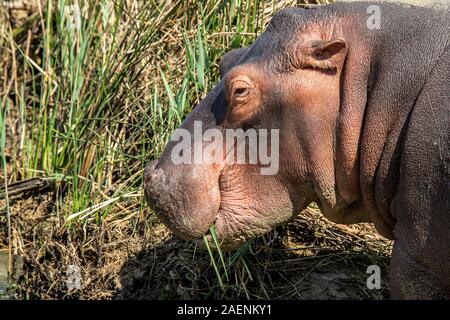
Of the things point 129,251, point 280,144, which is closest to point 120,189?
point 129,251

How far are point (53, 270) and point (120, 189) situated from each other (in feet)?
2.09

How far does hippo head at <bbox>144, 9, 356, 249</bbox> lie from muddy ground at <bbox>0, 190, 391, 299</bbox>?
990mm

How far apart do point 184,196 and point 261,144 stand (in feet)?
1.33

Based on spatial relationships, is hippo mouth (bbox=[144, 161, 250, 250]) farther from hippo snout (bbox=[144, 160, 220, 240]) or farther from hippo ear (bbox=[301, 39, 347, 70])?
hippo ear (bbox=[301, 39, 347, 70])

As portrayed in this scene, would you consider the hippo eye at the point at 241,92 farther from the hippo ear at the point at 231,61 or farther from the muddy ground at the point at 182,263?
the muddy ground at the point at 182,263

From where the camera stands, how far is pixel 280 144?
4051 millimetres

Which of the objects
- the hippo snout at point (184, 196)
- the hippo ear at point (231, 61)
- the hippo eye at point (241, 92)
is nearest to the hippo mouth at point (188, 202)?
the hippo snout at point (184, 196)

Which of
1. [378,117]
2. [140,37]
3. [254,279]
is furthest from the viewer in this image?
[140,37]

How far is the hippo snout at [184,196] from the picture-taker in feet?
13.5

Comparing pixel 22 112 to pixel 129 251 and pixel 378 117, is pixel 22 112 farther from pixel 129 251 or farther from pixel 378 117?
pixel 378 117

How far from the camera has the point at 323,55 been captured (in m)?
4.00

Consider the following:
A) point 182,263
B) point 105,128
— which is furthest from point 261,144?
point 105,128

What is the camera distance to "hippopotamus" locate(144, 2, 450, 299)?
12.1 ft

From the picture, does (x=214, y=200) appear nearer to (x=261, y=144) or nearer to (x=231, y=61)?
(x=261, y=144)
